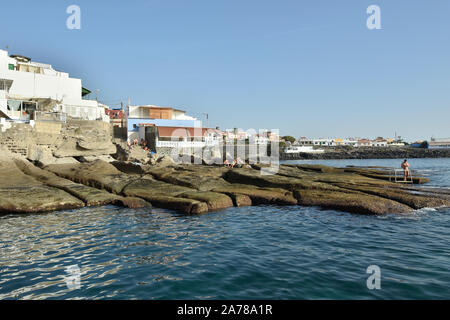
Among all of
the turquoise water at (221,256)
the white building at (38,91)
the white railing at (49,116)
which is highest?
the white building at (38,91)

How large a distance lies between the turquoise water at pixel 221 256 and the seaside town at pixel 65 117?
55.2 ft

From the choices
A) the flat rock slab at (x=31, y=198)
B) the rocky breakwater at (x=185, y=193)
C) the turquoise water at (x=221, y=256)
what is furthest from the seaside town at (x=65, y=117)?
the turquoise water at (x=221, y=256)

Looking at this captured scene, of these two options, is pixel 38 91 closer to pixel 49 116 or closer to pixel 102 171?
pixel 49 116

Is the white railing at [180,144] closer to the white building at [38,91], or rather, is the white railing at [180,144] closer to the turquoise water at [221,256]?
the white building at [38,91]

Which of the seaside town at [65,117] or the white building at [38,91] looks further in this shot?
the white building at [38,91]

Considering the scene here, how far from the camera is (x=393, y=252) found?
10031 millimetres

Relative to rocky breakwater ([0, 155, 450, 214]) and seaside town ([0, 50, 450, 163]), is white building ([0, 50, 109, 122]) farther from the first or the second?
rocky breakwater ([0, 155, 450, 214])

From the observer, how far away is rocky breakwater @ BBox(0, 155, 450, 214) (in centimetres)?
1627

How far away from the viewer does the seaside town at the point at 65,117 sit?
94.2 feet

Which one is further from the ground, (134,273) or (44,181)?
(44,181)
